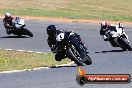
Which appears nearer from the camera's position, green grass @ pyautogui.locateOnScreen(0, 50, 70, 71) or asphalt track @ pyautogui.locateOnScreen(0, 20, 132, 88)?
asphalt track @ pyautogui.locateOnScreen(0, 20, 132, 88)

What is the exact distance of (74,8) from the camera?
4872cm

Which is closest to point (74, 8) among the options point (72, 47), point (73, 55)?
point (73, 55)

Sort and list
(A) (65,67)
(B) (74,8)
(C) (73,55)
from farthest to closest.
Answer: (B) (74,8) → (A) (65,67) → (C) (73,55)

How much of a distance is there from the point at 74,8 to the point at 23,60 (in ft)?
98.8

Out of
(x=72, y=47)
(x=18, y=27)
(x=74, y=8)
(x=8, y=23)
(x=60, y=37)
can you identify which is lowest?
(x=74, y=8)

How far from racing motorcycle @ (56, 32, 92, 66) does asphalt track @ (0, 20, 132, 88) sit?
5.84ft

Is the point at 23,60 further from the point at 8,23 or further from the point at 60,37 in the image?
the point at 8,23

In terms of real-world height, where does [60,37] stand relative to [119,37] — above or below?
above

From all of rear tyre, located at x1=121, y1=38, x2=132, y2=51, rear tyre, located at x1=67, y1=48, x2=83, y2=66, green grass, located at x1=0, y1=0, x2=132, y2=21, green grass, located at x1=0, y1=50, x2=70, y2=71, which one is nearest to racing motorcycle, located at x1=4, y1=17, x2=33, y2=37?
green grass, located at x1=0, y1=50, x2=70, y2=71

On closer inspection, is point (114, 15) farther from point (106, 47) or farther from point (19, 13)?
point (106, 47)

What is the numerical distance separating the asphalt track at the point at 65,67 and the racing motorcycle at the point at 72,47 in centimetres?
178

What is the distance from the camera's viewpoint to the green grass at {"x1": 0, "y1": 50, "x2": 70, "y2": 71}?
17.0m

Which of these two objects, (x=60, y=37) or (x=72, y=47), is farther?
(x=72, y=47)

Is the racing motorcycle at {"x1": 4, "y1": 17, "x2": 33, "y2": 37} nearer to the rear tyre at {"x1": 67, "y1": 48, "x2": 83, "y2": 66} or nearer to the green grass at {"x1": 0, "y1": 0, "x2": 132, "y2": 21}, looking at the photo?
the green grass at {"x1": 0, "y1": 0, "x2": 132, "y2": 21}
